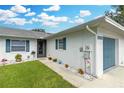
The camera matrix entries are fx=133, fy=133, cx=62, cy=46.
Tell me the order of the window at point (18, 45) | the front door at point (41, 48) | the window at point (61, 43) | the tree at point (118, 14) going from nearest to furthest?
1. the window at point (61, 43)
2. the window at point (18, 45)
3. the front door at point (41, 48)
4. the tree at point (118, 14)

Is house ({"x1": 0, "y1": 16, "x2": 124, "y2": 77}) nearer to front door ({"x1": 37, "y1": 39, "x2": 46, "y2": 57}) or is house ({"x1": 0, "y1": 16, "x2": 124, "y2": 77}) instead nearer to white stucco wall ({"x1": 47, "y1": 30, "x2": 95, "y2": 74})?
white stucco wall ({"x1": 47, "y1": 30, "x2": 95, "y2": 74})

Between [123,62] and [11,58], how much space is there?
1044cm

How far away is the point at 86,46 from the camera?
7773 mm

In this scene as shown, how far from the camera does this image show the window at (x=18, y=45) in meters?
13.3

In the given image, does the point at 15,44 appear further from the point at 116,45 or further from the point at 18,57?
the point at 116,45

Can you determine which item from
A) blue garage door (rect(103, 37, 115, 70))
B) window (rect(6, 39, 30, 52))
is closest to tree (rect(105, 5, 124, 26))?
blue garage door (rect(103, 37, 115, 70))

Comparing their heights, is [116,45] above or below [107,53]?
above

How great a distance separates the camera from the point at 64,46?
11.0 m

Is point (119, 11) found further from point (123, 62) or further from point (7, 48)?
point (7, 48)

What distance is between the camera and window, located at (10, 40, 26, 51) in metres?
13.3

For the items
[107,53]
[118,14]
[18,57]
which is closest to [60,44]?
[18,57]

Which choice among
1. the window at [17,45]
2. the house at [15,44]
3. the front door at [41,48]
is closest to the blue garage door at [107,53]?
the house at [15,44]

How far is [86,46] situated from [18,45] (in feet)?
27.4

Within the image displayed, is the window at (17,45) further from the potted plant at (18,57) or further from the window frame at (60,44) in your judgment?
the window frame at (60,44)
